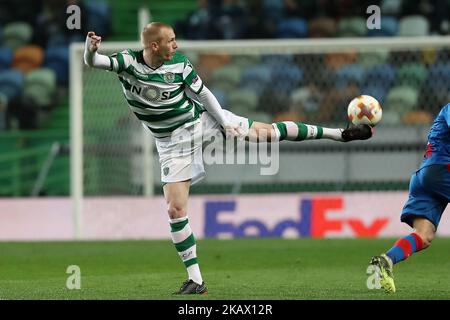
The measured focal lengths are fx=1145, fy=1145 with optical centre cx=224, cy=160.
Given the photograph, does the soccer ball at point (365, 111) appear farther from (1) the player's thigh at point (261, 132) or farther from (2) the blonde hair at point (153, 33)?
(2) the blonde hair at point (153, 33)

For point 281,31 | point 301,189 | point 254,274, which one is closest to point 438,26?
point 281,31

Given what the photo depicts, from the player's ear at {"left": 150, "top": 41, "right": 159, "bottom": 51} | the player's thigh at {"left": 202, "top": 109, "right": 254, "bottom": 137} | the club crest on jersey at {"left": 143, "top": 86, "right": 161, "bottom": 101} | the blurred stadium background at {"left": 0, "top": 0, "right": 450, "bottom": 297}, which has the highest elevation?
the player's ear at {"left": 150, "top": 41, "right": 159, "bottom": 51}

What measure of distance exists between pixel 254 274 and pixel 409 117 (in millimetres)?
7045

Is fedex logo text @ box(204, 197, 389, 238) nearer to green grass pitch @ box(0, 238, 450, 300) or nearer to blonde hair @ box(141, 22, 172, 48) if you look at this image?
green grass pitch @ box(0, 238, 450, 300)

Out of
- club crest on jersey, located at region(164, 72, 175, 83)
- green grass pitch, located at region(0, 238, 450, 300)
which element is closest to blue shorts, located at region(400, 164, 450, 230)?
green grass pitch, located at region(0, 238, 450, 300)

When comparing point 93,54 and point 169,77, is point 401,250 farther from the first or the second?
point 93,54

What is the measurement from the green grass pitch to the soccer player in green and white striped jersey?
1.79ft

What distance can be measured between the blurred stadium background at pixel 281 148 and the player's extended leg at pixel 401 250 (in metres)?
7.04

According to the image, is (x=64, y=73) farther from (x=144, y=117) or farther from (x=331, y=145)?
(x=144, y=117)

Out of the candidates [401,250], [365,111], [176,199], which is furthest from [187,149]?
[401,250]

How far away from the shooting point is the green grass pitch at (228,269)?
29.5ft

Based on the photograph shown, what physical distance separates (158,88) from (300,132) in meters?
1.31

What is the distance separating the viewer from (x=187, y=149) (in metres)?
9.29

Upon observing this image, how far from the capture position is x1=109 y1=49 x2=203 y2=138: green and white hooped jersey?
29.9 feet
